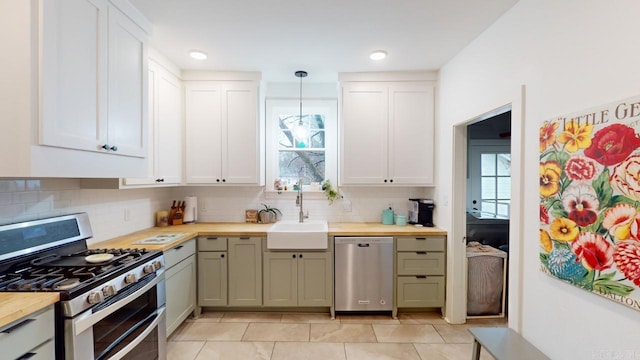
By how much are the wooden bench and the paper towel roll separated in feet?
9.69

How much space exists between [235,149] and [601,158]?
116 inches

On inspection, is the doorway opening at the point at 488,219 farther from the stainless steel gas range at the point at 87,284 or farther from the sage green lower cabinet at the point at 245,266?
the stainless steel gas range at the point at 87,284

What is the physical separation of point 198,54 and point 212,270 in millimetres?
2120

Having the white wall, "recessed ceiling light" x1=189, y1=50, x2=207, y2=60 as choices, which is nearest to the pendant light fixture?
"recessed ceiling light" x1=189, y1=50, x2=207, y2=60

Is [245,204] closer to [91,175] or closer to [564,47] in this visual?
[91,175]

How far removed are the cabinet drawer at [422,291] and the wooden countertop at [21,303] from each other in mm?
2736

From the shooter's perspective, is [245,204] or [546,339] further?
[245,204]

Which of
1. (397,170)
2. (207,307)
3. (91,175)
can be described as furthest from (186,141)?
(397,170)

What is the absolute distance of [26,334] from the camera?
123 cm

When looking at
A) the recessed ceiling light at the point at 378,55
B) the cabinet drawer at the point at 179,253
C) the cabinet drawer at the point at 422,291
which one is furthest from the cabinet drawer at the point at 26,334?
the recessed ceiling light at the point at 378,55

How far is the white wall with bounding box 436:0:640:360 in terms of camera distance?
1251 millimetres

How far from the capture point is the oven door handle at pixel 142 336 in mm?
1675

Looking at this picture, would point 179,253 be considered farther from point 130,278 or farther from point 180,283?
point 130,278

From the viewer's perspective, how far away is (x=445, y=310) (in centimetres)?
303
